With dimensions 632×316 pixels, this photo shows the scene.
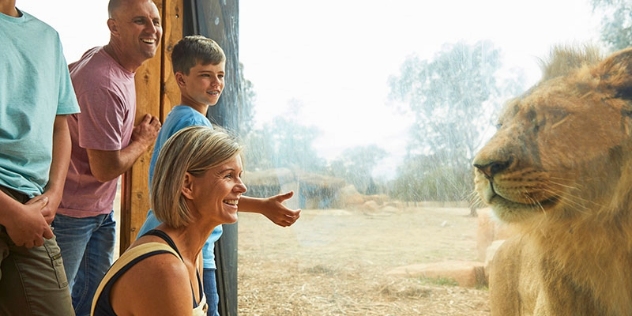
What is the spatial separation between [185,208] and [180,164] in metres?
0.12

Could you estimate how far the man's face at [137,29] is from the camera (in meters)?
2.63

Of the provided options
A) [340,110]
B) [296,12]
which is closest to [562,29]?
[340,110]

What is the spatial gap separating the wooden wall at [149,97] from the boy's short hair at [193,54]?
68 centimetres

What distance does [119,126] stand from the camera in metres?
2.47

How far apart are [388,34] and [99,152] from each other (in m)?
1.27

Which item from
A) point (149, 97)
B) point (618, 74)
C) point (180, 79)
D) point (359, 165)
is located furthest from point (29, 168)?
point (618, 74)

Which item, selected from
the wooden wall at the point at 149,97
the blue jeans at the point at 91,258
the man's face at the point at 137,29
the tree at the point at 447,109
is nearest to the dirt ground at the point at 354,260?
the tree at the point at 447,109

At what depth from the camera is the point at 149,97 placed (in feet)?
10.2

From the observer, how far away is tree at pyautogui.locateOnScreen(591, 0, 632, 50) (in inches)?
69.9

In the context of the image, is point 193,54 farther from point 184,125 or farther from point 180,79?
point 184,125

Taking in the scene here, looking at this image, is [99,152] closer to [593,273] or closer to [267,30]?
[267,30]

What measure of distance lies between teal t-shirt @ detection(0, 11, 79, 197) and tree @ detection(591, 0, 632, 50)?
5.90ft

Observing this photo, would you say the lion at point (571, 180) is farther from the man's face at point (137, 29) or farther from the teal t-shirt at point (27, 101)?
the man's face at point (137, 29)

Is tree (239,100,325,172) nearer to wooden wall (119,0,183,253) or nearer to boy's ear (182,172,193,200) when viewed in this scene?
wooden wall (119,0,183,253)
